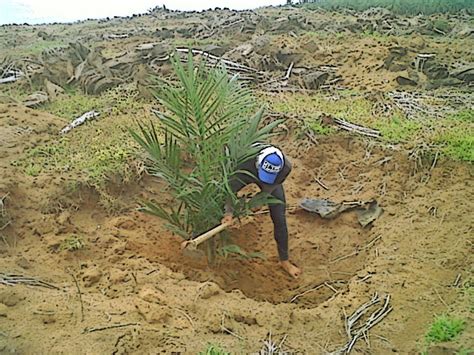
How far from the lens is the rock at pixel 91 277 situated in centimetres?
300

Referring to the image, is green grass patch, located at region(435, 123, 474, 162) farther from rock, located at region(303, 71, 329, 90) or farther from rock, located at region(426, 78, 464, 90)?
rock, located at region(303, 71, 329, 90)

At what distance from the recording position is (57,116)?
538 cm

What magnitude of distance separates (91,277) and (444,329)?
5.95 ft

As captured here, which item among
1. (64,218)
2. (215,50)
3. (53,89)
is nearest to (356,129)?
(64,218)

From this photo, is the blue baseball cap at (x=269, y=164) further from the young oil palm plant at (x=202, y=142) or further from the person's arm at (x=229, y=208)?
the person's arm at (x=229, y=208)

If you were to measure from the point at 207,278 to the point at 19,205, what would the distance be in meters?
1.34

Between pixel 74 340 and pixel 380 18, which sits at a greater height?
pixel 380 18

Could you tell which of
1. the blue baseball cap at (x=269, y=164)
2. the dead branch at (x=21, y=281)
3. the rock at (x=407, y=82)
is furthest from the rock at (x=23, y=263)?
the rock at (x=407, y=82)

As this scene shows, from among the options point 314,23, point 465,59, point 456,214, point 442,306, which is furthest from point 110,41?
point 442,306

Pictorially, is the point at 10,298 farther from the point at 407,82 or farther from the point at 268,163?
the point at 407,82

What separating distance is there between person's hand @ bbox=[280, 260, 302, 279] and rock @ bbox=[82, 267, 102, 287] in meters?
1.27

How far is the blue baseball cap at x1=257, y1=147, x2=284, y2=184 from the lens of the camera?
3322 mm

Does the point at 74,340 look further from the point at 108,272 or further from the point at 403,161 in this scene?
the point at 403,161

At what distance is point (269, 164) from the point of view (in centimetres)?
332
